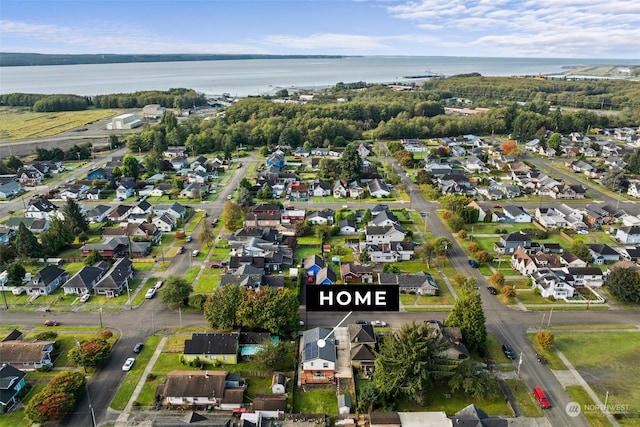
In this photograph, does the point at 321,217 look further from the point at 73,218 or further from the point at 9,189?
the point at 9,189

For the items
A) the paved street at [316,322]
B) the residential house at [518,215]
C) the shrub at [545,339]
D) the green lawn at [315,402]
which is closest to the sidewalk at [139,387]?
the paved street at [316,322]

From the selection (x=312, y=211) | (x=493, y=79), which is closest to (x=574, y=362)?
(x=312, y=211)

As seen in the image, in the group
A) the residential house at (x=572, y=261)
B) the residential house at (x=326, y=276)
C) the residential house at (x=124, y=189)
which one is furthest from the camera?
the residential house at (x=124, y=189)

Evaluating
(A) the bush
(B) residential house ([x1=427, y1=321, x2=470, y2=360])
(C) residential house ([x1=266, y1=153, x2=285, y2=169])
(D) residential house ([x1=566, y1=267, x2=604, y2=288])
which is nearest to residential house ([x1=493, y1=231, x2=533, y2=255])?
(D) residential house ([x1=566, y1=267, x2=604, y2=288])

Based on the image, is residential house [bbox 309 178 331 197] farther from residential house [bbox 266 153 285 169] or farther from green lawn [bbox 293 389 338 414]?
green lawn [bbox 293 389 338 414]

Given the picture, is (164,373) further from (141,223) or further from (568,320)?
(568,320)

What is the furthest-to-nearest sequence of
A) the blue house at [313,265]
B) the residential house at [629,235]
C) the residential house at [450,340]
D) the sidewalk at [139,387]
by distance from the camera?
the residential house at [629,235] < the blue house at [313,265] < the residential house at [450,340] < the sidewalk at [139,387]

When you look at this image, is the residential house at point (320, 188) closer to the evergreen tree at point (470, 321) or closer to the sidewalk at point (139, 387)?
the evergreen tree at point (470, 321)
